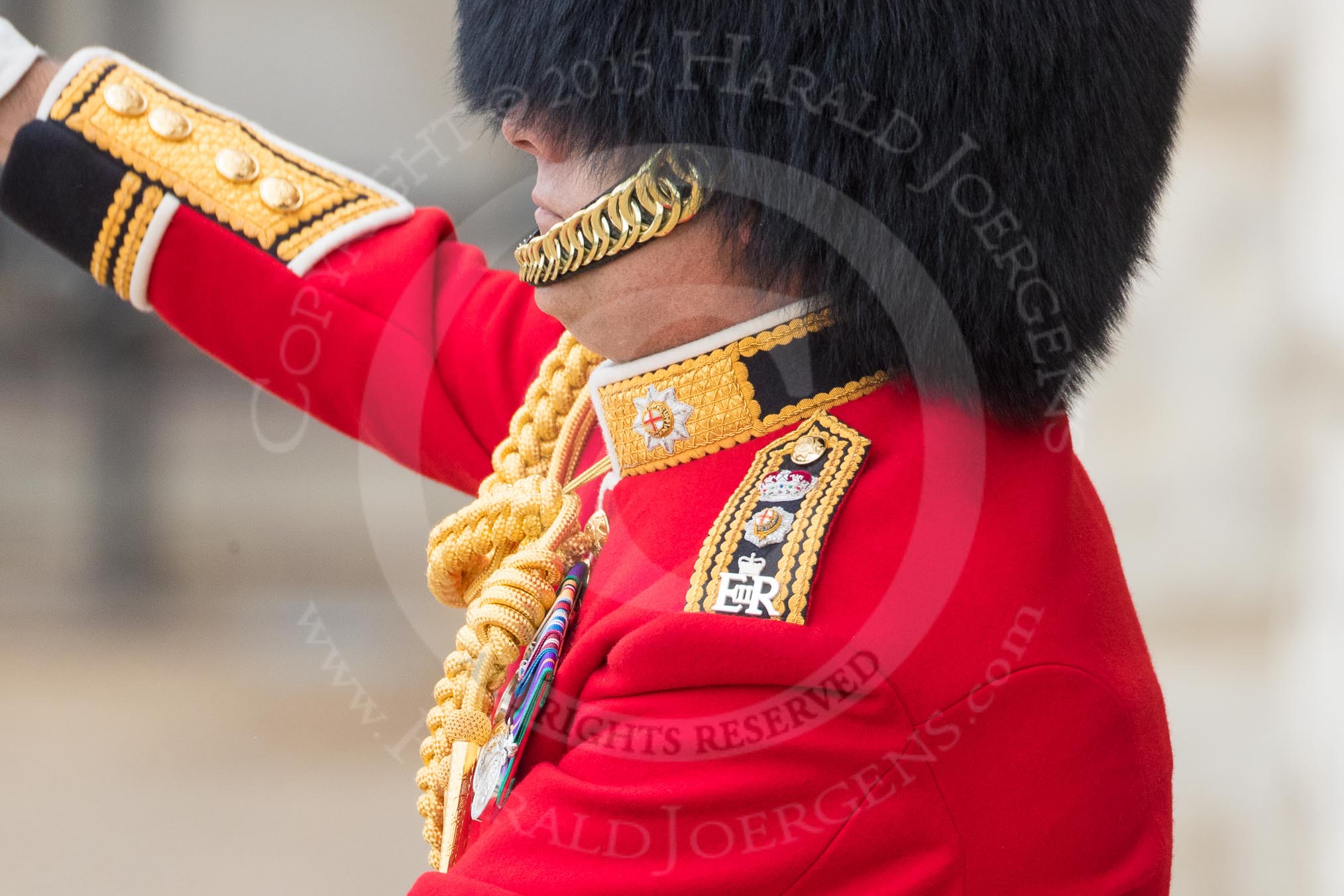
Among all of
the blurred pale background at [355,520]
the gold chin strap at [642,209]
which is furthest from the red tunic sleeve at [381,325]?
the gold chin strap at [642,209]

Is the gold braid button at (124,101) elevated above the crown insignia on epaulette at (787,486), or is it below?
above

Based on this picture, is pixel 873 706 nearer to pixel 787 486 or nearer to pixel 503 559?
pixel 787 486

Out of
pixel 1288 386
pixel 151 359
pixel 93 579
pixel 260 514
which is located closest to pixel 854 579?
pixel 1288 386

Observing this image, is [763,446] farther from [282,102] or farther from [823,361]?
[282,102]

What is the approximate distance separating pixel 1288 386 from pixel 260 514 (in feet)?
8.41

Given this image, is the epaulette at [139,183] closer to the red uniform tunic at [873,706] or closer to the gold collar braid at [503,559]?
the gold collar braid at [503,559]

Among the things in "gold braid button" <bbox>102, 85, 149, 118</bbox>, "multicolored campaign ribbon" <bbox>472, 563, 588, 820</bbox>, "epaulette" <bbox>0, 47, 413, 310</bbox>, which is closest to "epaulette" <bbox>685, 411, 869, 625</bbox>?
"multicolored campaign ribbon" <bbox>472, 563, 588, 820</bbox>

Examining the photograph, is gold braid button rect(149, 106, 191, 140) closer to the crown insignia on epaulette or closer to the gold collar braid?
the gold collar braid

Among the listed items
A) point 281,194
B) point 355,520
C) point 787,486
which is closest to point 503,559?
point 787,486

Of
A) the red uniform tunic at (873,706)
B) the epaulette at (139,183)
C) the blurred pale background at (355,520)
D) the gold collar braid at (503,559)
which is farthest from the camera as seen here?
the blurred pale background at (355,520)

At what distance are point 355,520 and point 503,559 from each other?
2476 millimetres

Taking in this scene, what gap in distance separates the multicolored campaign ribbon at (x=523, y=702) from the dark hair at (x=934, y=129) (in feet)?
0.73

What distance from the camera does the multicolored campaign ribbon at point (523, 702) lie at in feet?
2.28

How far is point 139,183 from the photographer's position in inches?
37.9
